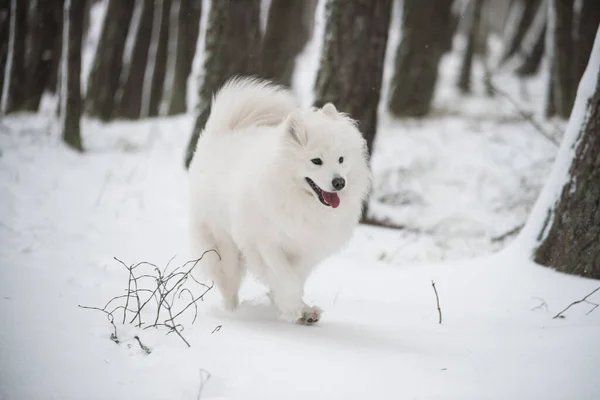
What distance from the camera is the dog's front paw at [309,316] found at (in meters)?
3.21

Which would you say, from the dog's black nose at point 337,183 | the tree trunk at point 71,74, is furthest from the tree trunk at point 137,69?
the dog's black nose at point 337,183

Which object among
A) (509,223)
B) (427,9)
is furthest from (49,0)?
(509,223)

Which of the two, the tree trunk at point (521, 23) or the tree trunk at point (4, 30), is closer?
the tree trunk at point (4, 30)

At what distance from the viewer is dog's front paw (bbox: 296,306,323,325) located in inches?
126

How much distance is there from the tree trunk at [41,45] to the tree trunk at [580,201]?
11.7 metres

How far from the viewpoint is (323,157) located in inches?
123

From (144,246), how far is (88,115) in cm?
946

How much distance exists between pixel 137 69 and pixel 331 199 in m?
11.2

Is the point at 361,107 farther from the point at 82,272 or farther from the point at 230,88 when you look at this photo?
the point at 82,272

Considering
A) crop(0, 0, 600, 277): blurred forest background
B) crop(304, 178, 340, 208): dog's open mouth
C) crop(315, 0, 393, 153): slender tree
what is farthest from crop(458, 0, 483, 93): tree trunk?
crop(304, 178, 340, 208): dog's open mouth

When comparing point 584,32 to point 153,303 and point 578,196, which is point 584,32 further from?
point 153,303

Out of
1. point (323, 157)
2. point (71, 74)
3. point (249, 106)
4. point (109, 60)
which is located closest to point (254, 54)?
point (71, 74)

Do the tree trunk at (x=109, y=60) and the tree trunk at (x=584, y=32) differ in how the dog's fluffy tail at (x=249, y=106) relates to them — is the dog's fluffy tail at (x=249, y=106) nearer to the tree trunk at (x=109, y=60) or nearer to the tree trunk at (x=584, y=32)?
the tree trunk at (x=584, y=32)

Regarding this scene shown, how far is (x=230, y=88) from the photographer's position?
12.5ft
